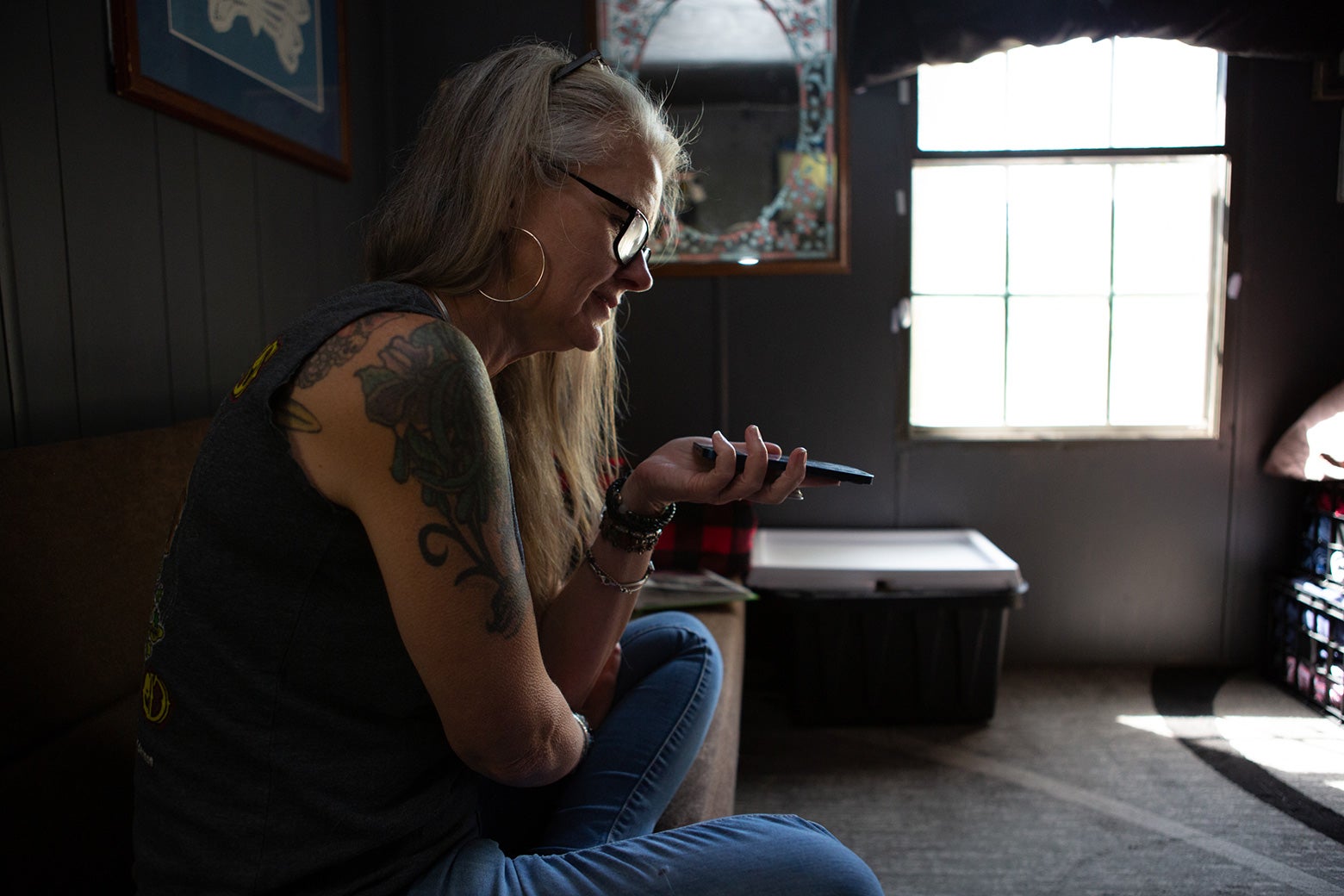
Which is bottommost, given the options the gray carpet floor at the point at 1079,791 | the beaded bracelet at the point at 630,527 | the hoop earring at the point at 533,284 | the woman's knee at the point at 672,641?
the gray carpet floor at the point at 1079,791

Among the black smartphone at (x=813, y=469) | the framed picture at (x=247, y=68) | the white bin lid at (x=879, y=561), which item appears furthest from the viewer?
the white bin lid at (x=879, y=561)

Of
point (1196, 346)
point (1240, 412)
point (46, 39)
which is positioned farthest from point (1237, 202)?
point (46, 39)

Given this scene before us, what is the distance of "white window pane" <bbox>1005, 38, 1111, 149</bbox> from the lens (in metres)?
2.44

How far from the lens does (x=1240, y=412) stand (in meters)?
2.45

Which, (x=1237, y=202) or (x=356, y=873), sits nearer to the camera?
(x=356, y=873)

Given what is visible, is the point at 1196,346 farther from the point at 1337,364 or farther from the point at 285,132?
the point at 285,132

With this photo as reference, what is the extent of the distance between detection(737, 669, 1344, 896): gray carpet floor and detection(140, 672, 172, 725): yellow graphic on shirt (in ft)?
4.02

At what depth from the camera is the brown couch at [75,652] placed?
33.6 inches

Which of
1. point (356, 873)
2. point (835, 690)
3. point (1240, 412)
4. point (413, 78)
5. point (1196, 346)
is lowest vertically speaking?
point (835, 690)

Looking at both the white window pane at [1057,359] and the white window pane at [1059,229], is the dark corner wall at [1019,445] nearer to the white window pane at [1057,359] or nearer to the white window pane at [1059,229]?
the white window pane at [1057,359]

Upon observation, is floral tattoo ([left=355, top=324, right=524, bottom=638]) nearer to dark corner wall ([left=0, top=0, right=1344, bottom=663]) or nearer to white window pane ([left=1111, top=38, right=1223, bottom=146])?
dark corner wall ([left=0, top=0, right=1344, bottom=663])

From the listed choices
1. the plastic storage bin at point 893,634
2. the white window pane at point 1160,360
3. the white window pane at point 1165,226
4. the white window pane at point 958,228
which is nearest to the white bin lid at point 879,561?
the plastic storage bin at point 893,634

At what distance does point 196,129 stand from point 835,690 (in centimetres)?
184

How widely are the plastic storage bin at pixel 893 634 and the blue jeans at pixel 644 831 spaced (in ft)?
2.75
